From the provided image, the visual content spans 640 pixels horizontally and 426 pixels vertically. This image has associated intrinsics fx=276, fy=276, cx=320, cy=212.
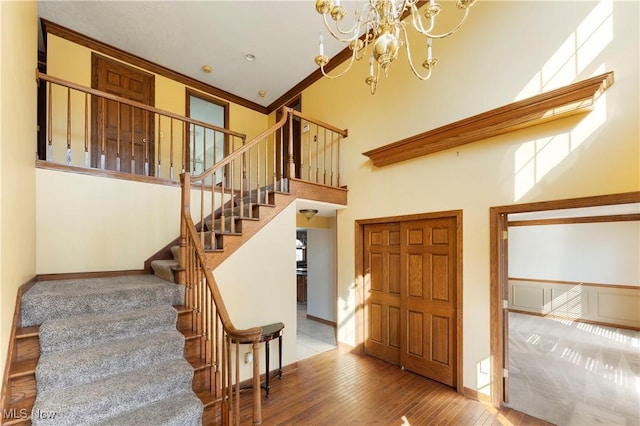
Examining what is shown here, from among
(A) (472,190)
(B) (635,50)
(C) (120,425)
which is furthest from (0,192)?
(B) (635,50)

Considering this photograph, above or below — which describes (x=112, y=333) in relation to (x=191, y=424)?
above

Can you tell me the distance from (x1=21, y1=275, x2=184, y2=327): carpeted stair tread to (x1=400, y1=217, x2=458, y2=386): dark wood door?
2742 millimetres

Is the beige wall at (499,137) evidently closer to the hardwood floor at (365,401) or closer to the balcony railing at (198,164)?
the hardwood floor at (365,401)

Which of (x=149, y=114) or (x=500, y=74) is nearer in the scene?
(x=500, y=74)

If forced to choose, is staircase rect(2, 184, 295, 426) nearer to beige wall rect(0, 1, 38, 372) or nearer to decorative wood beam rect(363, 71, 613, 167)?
beige wall rect(0, 1, 38, 372)

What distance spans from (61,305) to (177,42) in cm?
405

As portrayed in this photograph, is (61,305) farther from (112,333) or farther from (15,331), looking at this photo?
(112,333)

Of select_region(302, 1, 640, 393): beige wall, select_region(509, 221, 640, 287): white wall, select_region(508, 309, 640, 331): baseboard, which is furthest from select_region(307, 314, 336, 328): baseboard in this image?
select_region(509, 221, 640, 287): white wall

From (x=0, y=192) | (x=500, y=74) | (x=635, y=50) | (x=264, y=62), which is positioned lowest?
(x=0, y=192)

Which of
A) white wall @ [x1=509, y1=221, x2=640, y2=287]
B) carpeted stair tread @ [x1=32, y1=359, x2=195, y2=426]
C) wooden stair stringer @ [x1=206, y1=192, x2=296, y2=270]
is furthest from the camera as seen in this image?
white wall @ [x1=509, y1=221, x2=640, y2=287]

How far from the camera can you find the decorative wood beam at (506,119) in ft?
7.28

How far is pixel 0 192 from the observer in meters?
1.51

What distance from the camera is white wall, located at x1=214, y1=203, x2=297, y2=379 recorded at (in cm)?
314

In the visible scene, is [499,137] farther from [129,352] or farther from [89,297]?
[89,297]
